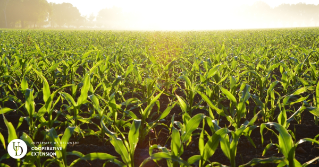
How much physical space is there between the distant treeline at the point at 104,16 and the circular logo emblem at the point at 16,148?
237 feet

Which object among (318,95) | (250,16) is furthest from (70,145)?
(250,16)

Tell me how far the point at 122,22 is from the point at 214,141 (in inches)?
6221

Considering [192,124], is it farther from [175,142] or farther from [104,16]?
[104,16]

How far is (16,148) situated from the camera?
1446 mm

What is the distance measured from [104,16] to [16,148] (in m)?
159

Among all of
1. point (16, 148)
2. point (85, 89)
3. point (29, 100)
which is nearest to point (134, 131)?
point (85, 89)

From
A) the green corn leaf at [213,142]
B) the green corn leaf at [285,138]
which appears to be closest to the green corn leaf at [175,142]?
the green corn leaf at [213,142]

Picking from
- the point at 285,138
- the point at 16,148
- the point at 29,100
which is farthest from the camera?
the point at 29,100

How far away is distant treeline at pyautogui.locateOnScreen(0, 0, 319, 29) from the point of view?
60.8 m

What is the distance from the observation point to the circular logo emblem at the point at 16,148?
1.37 meters

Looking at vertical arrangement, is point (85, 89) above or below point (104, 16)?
below

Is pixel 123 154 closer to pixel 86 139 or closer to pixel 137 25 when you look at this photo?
pixel 86 139

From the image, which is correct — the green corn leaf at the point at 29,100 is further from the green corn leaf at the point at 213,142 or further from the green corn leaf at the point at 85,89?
the green corn leaf at the point at 213,142

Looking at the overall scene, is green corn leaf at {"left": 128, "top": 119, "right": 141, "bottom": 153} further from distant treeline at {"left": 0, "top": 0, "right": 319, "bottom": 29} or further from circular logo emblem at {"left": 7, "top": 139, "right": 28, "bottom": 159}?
distant treeline at {"left": 0, "top": 0, "right": 319, "bottom": 29}
